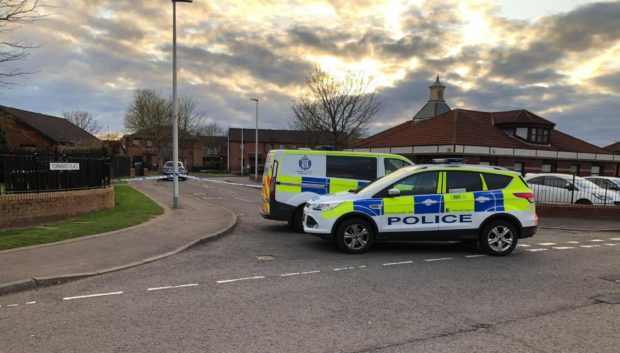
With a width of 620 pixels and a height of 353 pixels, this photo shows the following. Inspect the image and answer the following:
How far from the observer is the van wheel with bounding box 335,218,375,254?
858 cm

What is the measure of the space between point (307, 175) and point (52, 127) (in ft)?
137

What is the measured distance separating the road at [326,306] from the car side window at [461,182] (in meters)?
1.35

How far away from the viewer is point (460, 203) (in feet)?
28.7

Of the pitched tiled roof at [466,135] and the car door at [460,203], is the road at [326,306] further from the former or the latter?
the pitched tiled roof at [466,135]

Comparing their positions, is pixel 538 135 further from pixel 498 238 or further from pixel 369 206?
pixel 369 206

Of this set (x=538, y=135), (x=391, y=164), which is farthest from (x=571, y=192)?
(x=538, y=135)

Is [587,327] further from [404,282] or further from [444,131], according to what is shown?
[444,131]

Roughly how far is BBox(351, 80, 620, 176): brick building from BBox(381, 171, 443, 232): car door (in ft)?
69.9

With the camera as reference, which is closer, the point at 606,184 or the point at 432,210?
the point at 432,210

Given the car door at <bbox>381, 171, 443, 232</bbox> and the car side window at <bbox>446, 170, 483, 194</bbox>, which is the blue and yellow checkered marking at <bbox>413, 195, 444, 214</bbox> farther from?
the car side window at <bbox>446, 170, 483, 194</bbox>

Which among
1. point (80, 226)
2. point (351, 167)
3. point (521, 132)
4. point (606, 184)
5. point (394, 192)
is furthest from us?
point (521, 132)

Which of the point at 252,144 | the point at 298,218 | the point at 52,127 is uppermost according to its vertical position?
the point at 52,127

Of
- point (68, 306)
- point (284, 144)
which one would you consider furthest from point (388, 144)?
point (284, 144)

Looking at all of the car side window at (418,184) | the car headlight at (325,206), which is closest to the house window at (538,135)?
the car side window at (418,184)
